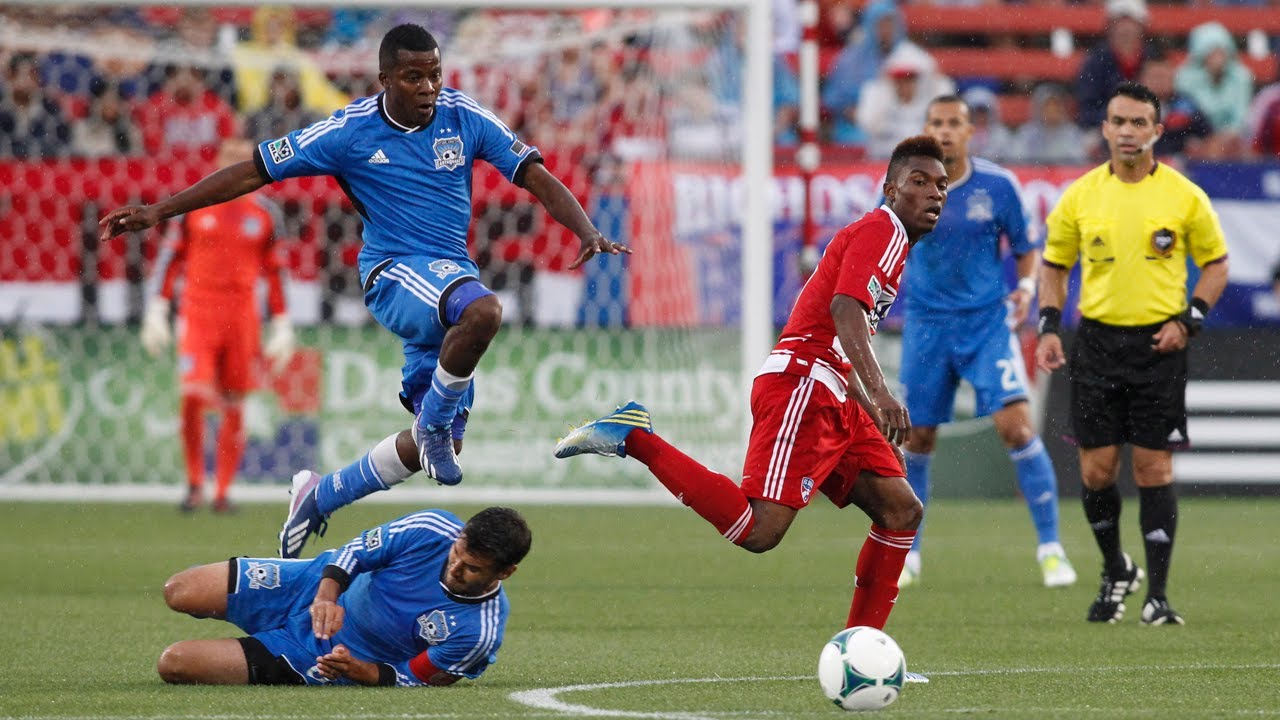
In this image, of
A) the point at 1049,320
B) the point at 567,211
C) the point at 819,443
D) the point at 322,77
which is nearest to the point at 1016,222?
the point at 1049,320

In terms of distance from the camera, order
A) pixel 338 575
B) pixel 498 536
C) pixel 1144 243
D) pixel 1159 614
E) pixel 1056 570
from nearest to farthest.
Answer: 1. pixel 498 536
2. pixel 338 575
3. pixel 1144 243
4. pixel 1159 614
5. pixel 1056 570

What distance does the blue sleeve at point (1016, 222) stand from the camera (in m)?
9.84

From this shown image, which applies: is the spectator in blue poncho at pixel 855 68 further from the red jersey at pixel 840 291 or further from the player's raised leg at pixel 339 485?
the red jersey at pixel 840 291

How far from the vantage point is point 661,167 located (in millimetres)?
14711

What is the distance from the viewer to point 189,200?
7176mm

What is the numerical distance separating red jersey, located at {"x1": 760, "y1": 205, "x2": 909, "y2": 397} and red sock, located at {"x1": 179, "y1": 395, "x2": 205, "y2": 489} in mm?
7603

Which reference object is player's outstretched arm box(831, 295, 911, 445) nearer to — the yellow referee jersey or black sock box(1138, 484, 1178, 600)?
the yellow referee jersey

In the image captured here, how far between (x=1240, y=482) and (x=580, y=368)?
526 cm

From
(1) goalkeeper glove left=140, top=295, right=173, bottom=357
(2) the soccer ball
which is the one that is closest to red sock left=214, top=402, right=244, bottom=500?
(1) goalkeeper glove left=140, top=295, right=173, bottom=357

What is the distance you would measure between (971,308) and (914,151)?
3.37 m

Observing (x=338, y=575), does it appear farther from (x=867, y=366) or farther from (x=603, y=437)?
(x=867, y=366)

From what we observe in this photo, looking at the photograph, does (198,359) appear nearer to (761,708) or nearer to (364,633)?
(364,633)

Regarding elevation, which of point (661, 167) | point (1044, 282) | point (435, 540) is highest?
point (661, 167)

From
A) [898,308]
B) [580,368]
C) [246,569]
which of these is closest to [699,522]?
[580,368]
